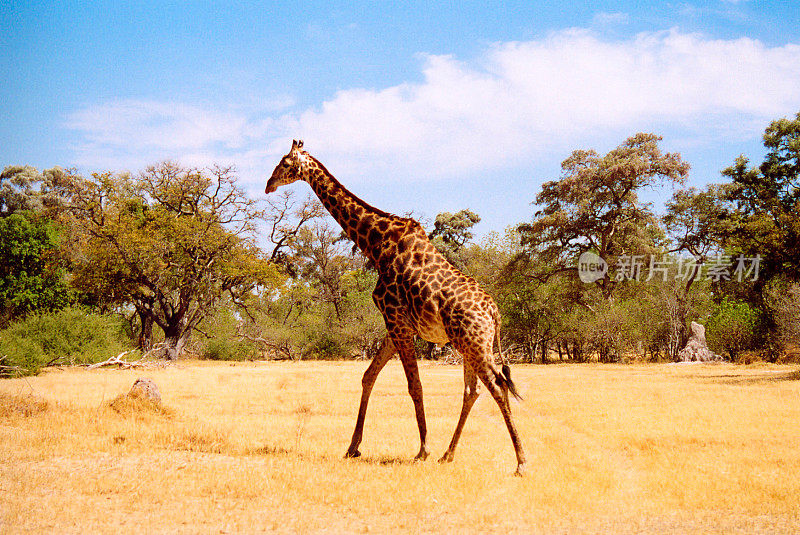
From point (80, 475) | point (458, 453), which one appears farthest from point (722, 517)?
point (80, 475)

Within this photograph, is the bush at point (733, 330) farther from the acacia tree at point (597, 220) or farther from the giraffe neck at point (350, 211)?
the giraffe neck at point (350, 211)

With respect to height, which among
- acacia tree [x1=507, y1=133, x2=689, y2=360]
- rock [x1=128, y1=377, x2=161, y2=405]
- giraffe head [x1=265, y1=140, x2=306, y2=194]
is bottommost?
rock [x1=128, y1=377, x2=161, y2=405]

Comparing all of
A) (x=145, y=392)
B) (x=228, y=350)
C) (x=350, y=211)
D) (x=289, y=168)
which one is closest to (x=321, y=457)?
(x=350, y=211)

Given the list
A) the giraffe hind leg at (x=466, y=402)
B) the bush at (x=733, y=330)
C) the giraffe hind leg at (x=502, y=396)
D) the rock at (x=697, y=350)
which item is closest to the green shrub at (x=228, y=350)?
the rock at (x=697, y=350)

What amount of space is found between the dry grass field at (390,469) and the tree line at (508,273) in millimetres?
16580

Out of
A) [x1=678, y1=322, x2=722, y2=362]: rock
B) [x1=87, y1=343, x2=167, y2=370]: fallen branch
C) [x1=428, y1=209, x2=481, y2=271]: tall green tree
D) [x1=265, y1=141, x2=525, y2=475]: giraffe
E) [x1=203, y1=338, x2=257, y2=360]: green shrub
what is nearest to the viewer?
[x1=265, y1=141, x2=525, y2=475]: giraffe

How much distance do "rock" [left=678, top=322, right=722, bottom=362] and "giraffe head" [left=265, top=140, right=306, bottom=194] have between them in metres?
27.6

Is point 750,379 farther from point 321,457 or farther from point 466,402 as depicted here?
point 321,457

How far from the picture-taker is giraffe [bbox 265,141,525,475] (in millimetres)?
8438

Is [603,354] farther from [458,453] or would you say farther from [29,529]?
[29,529]

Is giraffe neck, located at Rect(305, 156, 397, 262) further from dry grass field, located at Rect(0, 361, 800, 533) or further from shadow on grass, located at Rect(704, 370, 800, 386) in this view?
shadow on grass, located at Rect(704, 370, 800, 386)

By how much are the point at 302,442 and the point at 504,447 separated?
3185 mm

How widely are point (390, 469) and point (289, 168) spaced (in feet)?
15.8

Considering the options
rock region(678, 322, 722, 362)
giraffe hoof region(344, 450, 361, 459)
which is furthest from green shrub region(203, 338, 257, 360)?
giraffe hoof region(344, 450, 361, 459)
